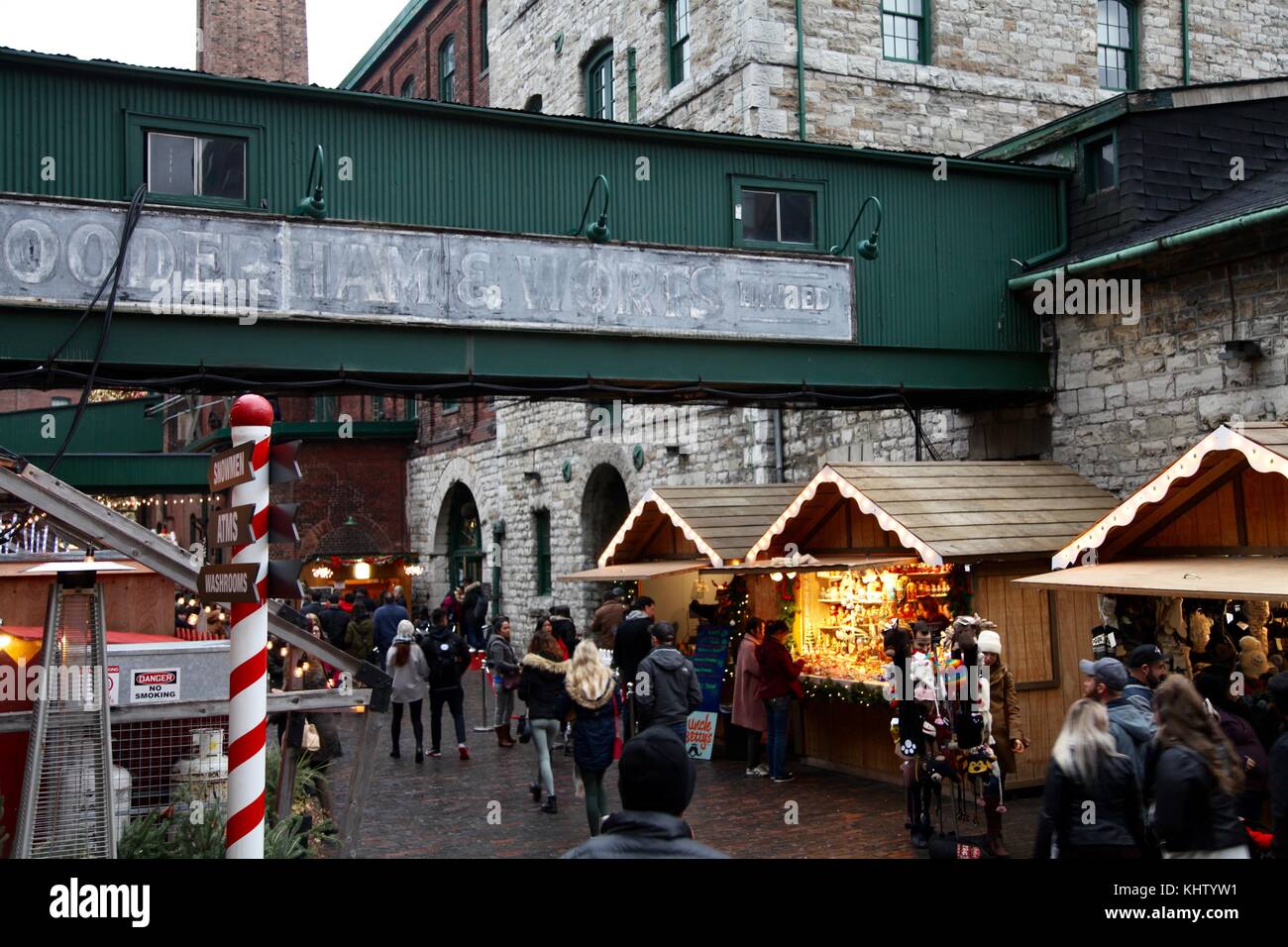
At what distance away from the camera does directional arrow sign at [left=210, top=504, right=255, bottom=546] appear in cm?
544

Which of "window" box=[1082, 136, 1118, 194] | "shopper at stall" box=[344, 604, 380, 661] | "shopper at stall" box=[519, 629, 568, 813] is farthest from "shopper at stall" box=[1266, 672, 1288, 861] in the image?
"shopper at stall" box=[344, 604, 380, 661]

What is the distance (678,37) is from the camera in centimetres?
2223

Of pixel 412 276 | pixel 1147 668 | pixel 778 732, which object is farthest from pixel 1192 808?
pixel 412 276

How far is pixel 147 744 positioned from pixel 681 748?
4718 millimetres

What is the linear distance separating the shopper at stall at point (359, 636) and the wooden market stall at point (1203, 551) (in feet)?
32.7

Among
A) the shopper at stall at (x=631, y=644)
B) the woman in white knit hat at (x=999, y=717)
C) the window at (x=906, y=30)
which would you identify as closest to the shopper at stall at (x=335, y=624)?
the shopper at stall at (x=631, y=644)

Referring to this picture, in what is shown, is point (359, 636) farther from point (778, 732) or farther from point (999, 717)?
point (999, 717)

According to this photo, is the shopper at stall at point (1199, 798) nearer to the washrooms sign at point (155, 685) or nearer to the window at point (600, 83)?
the washrooms sign at point (155, 685)

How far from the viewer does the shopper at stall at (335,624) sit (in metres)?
17.9

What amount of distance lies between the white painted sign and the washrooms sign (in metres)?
5.59

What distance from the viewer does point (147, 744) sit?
25.6ft

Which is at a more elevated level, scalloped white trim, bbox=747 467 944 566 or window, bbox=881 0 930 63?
window, bbox=881 0 930 63

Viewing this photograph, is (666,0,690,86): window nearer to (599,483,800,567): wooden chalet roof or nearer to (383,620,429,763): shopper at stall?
(599,483,800,567): wooden chalet roof

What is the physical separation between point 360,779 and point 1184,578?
6208 mm
